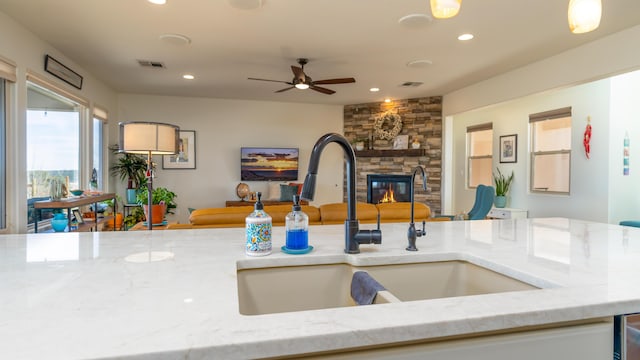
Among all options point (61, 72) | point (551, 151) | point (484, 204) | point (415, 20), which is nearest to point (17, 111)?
point (61, 72)

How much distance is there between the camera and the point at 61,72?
3986 mm

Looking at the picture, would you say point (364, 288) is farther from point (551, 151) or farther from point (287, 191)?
point (287, 191)

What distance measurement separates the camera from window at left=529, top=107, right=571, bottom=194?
15.9ft

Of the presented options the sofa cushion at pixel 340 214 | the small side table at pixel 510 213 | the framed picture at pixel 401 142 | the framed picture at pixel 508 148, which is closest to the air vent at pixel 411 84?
the framed picture at pixel 401 142

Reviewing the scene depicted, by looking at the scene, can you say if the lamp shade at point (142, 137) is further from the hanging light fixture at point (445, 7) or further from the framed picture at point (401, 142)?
the framed picture at point (401, 142)

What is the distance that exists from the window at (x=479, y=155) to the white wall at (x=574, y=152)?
10.9 inches

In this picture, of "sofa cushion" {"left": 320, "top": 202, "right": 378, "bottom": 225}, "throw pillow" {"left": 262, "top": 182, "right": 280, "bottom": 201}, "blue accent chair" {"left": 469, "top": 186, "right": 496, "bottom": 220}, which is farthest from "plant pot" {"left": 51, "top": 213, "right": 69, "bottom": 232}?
"blue accent chair" {"left": 469, "top": 186, "right": 496, "bottom": 220}

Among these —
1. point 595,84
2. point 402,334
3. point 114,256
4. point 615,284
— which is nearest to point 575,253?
point 615,284

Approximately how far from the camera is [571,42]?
3684mm

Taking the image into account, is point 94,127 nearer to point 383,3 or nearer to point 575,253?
point 383,3

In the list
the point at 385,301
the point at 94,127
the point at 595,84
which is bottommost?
the point at 385,301

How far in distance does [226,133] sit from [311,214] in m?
4.38

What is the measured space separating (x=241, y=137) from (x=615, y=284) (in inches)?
253

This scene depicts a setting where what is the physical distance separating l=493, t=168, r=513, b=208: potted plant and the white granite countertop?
179 inches
